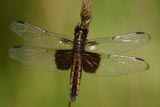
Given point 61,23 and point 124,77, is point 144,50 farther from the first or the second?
point 61,23

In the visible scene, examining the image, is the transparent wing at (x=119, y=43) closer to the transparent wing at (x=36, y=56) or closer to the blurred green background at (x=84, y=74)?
the transparent wing at (x=36, y=56)

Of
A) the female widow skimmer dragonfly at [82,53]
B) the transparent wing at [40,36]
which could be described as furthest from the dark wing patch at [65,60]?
the transparent wing at [40,36]

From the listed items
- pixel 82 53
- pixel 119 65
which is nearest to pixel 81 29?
pixel 82 53

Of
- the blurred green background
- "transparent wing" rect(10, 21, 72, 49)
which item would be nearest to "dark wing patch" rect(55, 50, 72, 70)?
"transparent wing" rect(10, 21, 72, 49)
